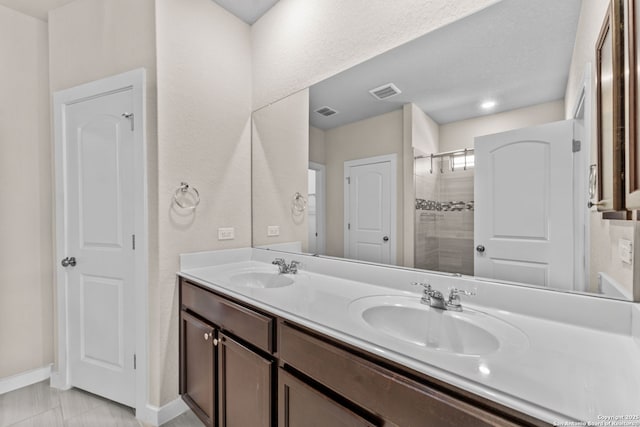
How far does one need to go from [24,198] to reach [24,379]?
131cm

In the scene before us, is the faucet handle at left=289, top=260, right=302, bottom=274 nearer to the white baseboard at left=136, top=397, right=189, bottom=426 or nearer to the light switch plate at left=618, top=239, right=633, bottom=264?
the white baseboard at left=136, top=397, right=189, bottom=426

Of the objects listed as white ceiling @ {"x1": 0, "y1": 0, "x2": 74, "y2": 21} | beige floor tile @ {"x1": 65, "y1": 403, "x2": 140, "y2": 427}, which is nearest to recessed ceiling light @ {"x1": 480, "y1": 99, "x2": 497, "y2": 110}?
beige floor tile @ {"x1": 65, "y1": 403, "x2": 140, "y2": 427}

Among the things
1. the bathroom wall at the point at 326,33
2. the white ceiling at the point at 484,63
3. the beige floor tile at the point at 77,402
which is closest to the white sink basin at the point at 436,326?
the white ceiling at the point at 484,63

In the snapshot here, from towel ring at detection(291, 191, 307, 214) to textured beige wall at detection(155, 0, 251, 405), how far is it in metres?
0.44

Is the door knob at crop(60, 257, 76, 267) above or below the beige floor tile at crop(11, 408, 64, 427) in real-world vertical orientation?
above

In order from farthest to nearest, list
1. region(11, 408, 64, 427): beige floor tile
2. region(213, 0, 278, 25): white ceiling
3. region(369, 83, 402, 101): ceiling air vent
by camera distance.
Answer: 1. region(213, 0, 278, 25): white ceiling
2. region(11, 408, 64, 427): beige floor tile
3. region(369, 83, 402, 101): ceiling air vent

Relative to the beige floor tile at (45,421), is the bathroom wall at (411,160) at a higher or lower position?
higher

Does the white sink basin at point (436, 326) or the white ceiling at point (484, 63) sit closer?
the white sink basin at point (436, 326)

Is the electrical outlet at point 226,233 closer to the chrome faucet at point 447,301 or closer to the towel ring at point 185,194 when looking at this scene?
the towel ring at point 185,194

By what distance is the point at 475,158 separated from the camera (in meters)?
1.12

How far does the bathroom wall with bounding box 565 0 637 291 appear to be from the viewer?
80 centimetres

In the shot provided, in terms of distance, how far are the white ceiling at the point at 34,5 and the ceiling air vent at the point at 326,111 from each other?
1929mm

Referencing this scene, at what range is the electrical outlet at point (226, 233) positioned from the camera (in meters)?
2.02

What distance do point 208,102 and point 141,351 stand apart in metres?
1.65
